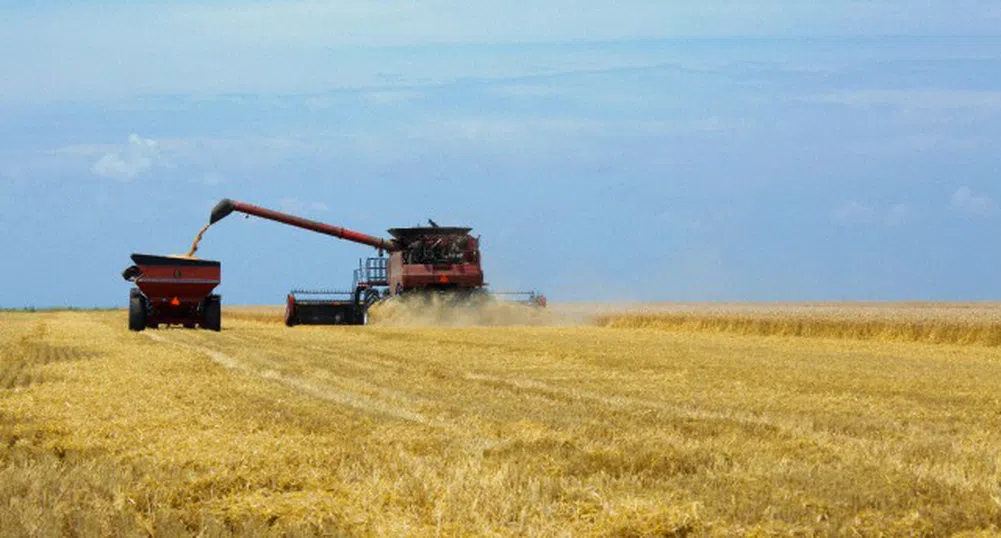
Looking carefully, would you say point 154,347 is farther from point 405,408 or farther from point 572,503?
point 572,503

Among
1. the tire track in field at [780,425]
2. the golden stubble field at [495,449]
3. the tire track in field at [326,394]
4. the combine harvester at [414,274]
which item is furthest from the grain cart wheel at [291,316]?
the tire track in field at [780,425]

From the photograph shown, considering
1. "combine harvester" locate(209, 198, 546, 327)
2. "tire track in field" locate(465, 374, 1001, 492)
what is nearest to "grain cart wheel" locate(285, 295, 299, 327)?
"combine harvester" locate(209, 198, 546, 327)

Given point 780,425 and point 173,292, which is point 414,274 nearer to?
point 173,292

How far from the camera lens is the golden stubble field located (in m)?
6.80

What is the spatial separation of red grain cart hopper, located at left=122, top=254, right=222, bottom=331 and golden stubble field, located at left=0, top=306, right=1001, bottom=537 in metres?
13.9

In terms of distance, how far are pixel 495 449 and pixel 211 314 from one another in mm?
26235

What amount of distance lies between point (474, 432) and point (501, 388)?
448 centimetres

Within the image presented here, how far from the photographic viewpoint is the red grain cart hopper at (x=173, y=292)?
33188mm

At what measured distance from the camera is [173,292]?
111 ft

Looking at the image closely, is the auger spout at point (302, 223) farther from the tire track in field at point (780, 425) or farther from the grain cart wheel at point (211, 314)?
the tire track in field at point (780, 425)

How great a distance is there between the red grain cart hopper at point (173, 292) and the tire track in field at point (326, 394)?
38.7ft

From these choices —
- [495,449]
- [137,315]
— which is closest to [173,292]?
[137,315]

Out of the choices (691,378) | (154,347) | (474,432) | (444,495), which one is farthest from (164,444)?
(154,347)

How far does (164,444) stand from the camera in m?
9.38
